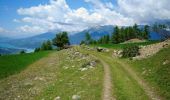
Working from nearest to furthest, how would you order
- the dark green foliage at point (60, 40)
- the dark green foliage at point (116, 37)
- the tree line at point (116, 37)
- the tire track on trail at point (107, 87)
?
the tire track on trail at point (107, 87), the dark green foliage at point (60, 40), the tree line at point (116, 37), the dark green foliage at point (116, 37)

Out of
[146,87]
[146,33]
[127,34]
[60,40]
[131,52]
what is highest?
[146,33]

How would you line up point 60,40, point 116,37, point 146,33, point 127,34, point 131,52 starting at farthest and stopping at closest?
1. point 146,33
2. point 127,34
3. point 116,37
4. point 60,40
5. point 131,52

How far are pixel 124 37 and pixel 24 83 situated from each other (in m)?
151

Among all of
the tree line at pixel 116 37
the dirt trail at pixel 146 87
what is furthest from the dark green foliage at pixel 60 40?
the dirt trail at pixel 146 87

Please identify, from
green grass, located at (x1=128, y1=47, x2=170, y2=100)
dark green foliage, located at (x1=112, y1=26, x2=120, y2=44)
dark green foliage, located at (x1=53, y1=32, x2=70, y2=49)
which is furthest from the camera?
dark green foliage, located at (x1=112, y1=26, x2=120, y2=44)

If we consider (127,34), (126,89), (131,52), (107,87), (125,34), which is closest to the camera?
(126,89)

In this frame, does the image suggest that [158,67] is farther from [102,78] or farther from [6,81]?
[6,81]

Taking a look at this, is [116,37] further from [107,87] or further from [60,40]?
[107,87]

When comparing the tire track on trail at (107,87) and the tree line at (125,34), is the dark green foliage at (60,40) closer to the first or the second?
the tree line at (125,34)

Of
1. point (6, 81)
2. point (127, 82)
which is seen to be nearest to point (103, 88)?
point (127, 82)

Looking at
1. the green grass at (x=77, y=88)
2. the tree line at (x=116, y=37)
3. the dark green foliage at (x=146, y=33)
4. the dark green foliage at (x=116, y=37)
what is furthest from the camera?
the dark green foliage at (x=146, y=33)

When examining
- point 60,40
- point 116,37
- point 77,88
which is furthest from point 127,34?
point 77,88

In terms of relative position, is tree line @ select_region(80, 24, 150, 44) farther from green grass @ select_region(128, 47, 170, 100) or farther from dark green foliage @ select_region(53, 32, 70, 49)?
green grass @ select_region(128, 47, 170, 100)

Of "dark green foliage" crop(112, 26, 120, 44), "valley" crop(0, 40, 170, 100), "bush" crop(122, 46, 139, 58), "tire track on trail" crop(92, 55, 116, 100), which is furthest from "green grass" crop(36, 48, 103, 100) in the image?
"dark green foliage" crop(112, 26, 120, 44)
